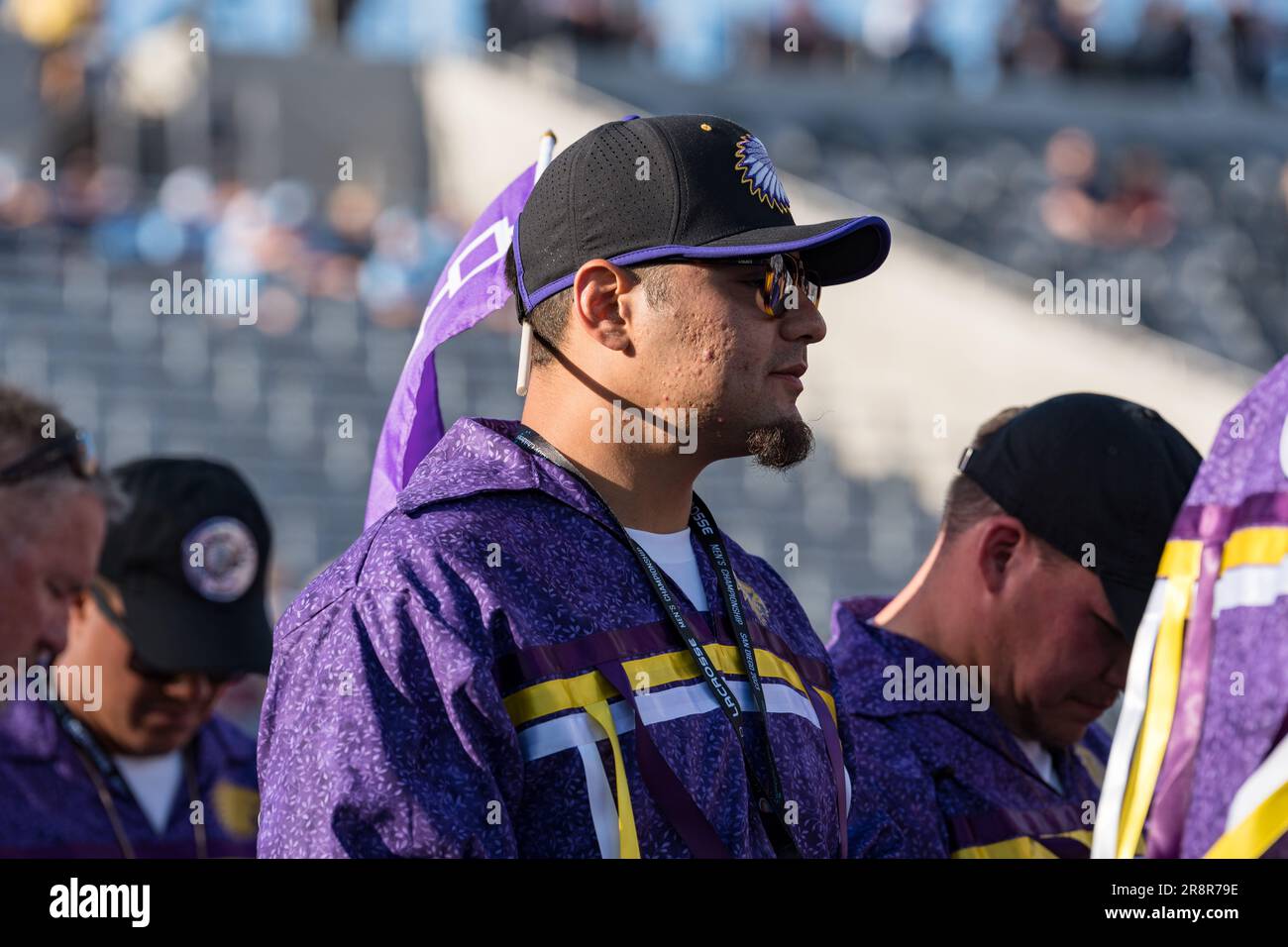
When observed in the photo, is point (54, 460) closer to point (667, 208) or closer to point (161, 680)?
point (161, 680)

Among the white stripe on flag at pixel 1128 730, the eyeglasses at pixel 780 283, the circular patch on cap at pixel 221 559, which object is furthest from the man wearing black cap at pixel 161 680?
the white stripe on flag at pixel 1128 730

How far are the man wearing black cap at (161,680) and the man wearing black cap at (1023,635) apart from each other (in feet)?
4.44

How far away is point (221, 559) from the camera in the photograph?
13.9 feet

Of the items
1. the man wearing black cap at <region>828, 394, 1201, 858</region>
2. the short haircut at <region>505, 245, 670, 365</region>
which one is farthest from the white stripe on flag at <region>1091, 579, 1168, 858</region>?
the man wearing black cap at <region>828, 394, 1201, 858</region>

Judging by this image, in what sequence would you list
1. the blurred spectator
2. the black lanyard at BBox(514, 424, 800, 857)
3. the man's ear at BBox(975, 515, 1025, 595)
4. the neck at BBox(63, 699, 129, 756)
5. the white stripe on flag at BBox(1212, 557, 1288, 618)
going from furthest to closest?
the neck at BBox(63, 699, 129, 756)
the blurred spectator
the man's ear at BBox(975, 515, 1025, 595)
the black lanyard at BBox(514, 424, 800, 857)
the white stripe on flag at BBox(1212, 557, 1288, 618)

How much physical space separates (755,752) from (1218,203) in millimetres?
14696

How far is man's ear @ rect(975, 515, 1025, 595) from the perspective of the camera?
11.2ft

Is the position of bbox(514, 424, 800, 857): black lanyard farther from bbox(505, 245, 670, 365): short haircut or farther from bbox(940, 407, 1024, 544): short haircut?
bbox(940, 407, 1024, 544): short haircut

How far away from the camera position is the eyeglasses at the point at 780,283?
2568 mm

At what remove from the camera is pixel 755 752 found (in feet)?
8.17

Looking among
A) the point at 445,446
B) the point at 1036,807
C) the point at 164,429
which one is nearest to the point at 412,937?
the point at 445,446

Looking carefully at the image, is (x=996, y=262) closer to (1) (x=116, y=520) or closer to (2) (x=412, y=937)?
(1) (x=116, y=520)

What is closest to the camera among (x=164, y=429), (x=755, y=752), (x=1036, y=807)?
(x=755, y=752)

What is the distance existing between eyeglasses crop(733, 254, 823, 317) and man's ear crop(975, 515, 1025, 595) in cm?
93
